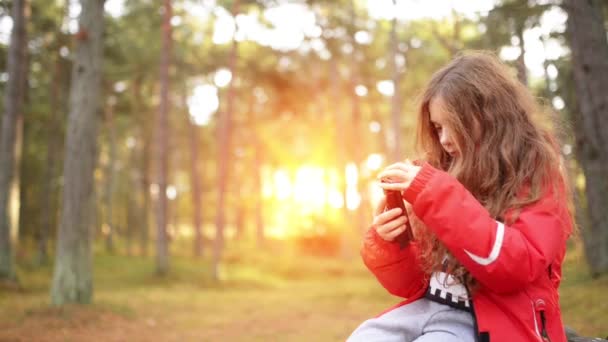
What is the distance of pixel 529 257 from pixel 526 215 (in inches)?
6.2

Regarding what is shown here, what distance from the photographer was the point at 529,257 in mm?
1877

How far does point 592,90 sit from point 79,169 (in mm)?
7822

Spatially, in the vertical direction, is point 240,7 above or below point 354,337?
above

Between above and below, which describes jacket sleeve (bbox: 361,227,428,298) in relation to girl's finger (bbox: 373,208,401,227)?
below

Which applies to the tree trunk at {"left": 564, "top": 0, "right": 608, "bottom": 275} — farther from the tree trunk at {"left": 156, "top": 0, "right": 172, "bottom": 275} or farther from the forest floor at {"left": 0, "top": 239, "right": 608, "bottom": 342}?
the tree trunk at {"left": 156, "top": 0, "right": 172, "bottom": 275}

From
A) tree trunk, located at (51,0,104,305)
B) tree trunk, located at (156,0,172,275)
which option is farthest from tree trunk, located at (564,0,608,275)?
tree trunk, located at (156,0,172,275)

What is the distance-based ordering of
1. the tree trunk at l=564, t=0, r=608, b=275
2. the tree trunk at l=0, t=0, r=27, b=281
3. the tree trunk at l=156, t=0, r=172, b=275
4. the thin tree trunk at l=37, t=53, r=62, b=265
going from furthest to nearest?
the thin tree trunk at l=37, t=53, r=62, b=265 < the tree trunk at l=156, t=0, r=172, b=275 < the tree trunk at l=0, t=0, r=27, b=281 < the tree trunk at l=564, t=0, r=608, b=275

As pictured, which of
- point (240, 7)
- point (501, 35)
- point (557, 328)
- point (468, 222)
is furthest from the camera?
point (240, 7)

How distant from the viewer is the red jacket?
1.86 metres

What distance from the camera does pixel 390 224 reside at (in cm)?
214

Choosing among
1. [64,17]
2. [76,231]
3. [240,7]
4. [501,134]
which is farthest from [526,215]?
[64,17]

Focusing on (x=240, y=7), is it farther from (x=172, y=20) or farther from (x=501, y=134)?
(x=501, y=134)

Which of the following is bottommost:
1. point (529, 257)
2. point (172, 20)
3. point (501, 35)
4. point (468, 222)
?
point (529, 257)

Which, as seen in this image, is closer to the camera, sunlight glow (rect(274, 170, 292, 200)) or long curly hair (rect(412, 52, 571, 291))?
long curly hair (rect(412, 52, 571, 291))
